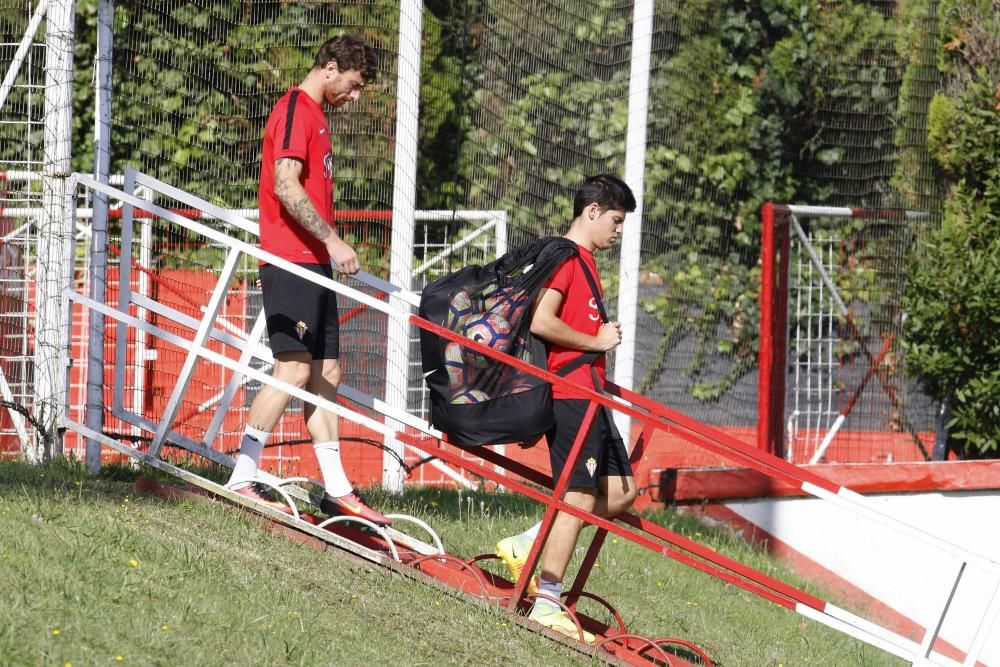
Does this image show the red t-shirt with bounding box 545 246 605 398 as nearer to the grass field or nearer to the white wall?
the grass field

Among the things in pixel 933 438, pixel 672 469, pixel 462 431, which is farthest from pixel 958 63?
pixel 462 431

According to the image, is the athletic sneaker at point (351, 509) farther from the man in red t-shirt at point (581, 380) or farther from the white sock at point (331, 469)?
Result: the man in red t-shirt at point (581, 380)

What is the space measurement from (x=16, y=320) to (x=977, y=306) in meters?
6.21

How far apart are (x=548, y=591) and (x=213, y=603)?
1.25m

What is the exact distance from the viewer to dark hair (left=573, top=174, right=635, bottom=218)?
4770mm

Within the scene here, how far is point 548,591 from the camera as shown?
4742 mm

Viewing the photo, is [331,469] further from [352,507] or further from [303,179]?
[303,179]

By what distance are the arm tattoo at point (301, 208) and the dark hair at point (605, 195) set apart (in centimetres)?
98

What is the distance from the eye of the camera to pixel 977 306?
856 cm

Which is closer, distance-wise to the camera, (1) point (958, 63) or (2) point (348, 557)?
(2) point (348, 557)

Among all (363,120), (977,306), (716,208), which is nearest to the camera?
(363,120)

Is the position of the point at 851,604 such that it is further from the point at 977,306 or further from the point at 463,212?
the point at 463,212

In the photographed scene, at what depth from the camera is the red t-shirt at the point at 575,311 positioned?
466cm

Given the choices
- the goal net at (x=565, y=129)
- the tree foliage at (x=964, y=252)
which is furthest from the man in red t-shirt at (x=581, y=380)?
the tree foliage at (x=964, y=252)
